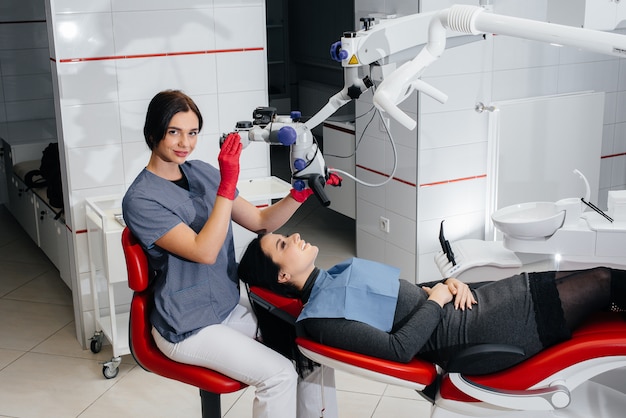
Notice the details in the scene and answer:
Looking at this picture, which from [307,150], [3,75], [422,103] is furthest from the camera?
[3,75]

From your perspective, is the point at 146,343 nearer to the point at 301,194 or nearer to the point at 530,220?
the point at 301,194

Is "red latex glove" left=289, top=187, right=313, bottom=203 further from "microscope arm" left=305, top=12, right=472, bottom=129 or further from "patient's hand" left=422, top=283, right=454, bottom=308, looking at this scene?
"patient's hand" left=422, top=283, right=454, bottom=308

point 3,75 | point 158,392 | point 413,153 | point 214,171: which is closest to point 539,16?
point 413,153

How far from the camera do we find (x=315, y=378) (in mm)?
2463

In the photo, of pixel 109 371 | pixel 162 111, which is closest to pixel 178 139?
pixel 162 111

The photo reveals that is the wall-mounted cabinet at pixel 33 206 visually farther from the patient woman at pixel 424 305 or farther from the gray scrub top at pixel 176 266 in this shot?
the patient woman at pixel 424 305

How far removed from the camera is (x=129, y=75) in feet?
11.5

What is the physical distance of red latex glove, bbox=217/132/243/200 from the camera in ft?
7.34

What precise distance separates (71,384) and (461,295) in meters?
1.88

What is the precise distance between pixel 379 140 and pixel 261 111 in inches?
78.4

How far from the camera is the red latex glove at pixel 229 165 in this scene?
224 cm

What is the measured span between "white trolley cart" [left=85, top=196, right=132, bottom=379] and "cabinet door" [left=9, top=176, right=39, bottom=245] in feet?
4.31

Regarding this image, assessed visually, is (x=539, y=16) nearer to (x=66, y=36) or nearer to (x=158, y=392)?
(x=66, y=36)

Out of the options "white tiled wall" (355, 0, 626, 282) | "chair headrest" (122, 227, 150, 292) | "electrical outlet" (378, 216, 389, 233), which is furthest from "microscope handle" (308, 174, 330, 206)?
"electrical outlet" (378, 216, 389, 233)
